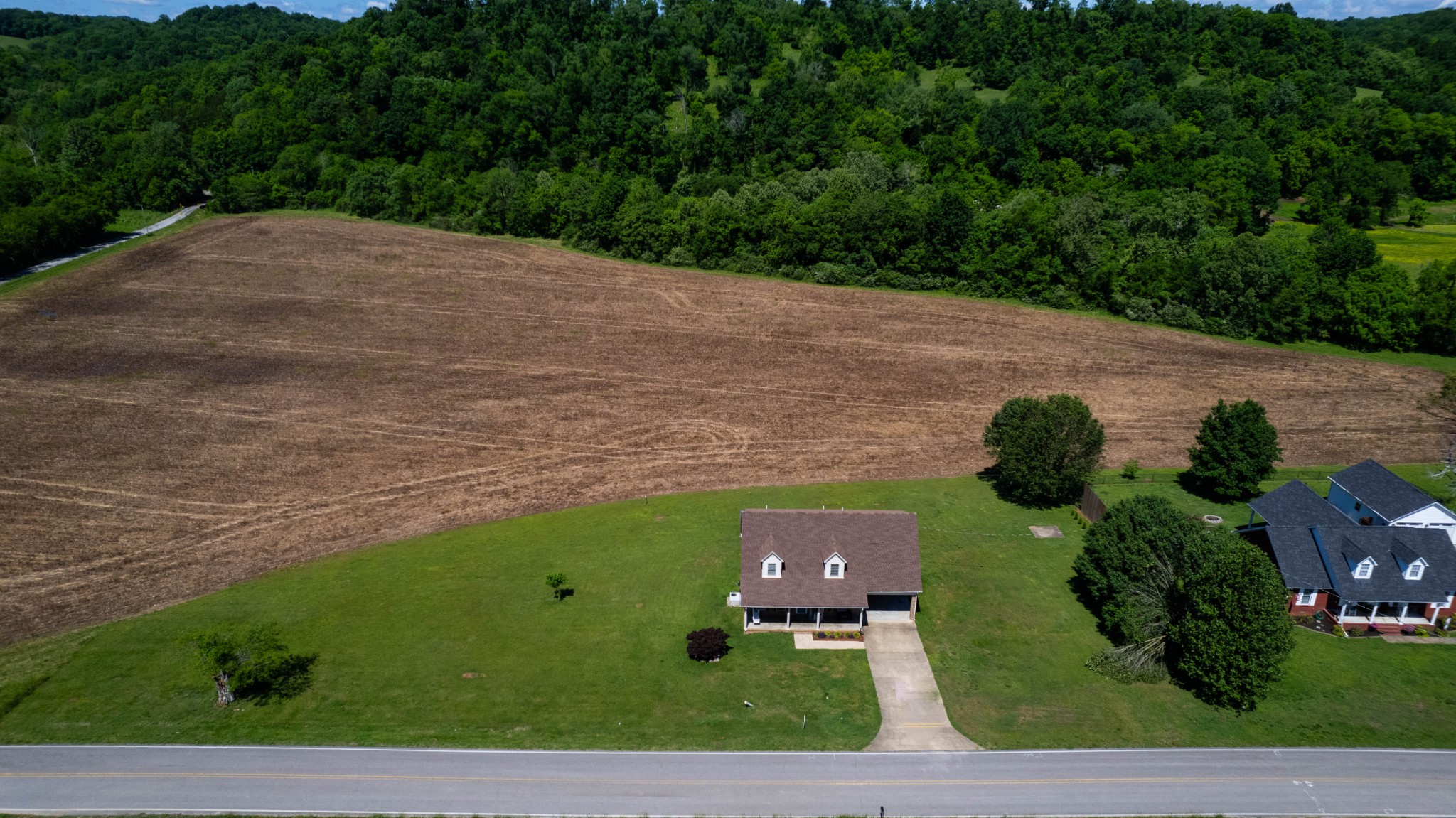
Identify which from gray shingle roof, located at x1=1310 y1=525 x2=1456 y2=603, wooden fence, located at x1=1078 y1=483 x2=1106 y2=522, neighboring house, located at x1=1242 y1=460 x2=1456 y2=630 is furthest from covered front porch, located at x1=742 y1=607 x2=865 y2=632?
gray shingle roof, located at x1=1310 y1=525 x2=1456 y2=603

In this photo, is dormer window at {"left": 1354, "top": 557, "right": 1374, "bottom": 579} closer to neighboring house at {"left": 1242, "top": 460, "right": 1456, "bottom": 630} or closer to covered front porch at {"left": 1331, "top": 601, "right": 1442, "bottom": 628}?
→ neighboring house at {"left": 1242, "top": 460, "right": 1456, "bottom": 630}

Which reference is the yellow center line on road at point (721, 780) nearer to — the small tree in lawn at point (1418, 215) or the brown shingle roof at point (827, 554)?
the brown shingle roof at point (827, 554)

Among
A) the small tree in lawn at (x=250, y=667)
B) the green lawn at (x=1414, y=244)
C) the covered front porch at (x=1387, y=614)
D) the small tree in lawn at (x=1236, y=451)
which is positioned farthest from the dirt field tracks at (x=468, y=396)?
the green lawn at (x=1414, y=244)

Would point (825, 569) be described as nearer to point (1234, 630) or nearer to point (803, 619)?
point (803, 619)

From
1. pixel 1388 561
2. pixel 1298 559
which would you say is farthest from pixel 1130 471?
pixel 1388 561

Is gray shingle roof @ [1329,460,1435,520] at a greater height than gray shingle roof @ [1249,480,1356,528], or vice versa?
gray shingle roof @ [1329,460,1435,520]

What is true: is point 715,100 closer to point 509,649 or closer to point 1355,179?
point 1355,179
